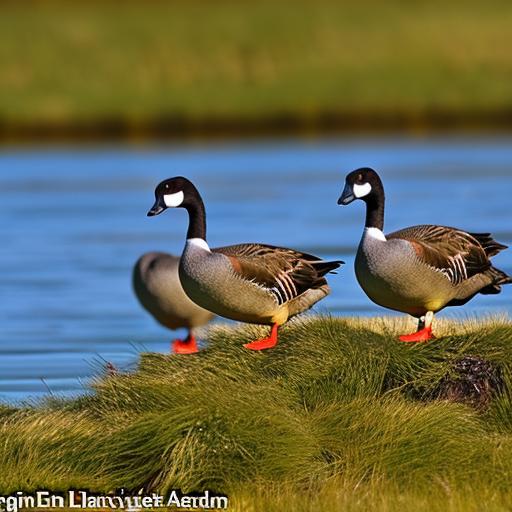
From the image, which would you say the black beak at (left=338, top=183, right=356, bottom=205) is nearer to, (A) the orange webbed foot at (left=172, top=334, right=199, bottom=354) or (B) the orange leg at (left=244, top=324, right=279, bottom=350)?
(B) the orange leg at (left=244, top=324, right=279, bottom=350)

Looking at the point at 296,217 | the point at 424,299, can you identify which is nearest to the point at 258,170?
A: the point at 296,217

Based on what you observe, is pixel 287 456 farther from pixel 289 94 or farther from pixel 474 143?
pixel 289 94

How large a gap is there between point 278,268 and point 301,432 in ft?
7.09

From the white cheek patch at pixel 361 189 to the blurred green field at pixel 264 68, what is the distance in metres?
32.7

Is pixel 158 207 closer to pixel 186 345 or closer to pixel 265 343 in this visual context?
pixel 265 343

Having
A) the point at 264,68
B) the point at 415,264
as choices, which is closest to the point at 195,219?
the point at 415,264

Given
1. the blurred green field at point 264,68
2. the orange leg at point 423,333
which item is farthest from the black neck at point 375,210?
the blurred green field at point 264,68

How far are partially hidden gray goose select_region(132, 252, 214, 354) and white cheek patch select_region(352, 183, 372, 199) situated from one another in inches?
115

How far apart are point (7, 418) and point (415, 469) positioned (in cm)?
249

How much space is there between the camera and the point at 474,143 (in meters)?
37.5

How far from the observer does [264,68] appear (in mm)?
47281

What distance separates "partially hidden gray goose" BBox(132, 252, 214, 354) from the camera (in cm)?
1324

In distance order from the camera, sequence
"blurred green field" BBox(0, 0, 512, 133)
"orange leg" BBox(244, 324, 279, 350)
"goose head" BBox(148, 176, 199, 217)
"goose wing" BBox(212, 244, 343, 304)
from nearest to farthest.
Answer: "orange leg" BBox(244, 324, 279, 350) < "goose wing" BBox(212, 244, 343, 304) < "goose head" BBox(148, 176, 199, 217) < "blurred green field" BBox(0, 0, 512, 133)

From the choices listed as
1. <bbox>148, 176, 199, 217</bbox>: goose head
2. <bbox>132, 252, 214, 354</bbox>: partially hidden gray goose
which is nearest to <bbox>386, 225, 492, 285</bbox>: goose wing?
<bbox>148, 176, 199, 217</bbox>: goose head
